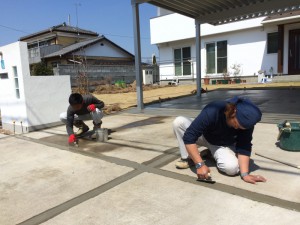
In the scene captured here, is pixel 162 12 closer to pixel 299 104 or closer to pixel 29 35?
pixel 299 104

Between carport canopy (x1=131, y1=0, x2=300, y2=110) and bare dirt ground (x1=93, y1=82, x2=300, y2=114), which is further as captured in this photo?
bare dirt ground (x1=93, y1=82, x2=300, y2=114)

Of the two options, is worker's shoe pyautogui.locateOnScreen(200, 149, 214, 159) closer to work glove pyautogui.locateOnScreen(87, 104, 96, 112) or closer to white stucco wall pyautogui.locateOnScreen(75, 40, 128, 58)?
work glove pyautogui.locateOnScreen(87, 104, 96, 112)

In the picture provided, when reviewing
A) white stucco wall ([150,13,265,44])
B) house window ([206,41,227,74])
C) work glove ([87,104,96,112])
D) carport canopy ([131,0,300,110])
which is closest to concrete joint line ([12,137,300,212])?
work glove ([87,104,96,112])

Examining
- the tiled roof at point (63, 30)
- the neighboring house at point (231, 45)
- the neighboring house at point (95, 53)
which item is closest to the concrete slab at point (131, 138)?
the neighboring house at point (231, 45)

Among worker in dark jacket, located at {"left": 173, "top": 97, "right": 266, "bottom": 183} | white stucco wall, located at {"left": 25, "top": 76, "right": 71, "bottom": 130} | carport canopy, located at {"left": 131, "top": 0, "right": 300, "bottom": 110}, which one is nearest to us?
worker in dark jacket, located at {"left": 173, "top": 97, "right": 266, "bottom": 183}

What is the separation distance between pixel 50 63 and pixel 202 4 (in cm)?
2001

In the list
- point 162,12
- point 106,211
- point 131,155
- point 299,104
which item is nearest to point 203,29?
point 162,12

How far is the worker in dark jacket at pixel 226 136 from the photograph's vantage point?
7.61 feet

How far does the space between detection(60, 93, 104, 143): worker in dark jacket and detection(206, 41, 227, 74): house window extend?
12.3m

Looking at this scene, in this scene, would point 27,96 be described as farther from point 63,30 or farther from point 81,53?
point 63,30

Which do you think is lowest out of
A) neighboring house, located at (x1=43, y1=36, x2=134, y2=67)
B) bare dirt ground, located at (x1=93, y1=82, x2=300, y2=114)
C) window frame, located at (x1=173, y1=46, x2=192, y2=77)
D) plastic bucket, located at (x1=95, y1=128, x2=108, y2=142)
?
plastic bucket, located at (x1=95, y1=128, x2=108, y2=142)

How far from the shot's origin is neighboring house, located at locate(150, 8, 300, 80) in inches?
519

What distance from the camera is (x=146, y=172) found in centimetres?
300

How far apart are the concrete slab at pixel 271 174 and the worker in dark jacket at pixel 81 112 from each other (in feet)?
5.83
